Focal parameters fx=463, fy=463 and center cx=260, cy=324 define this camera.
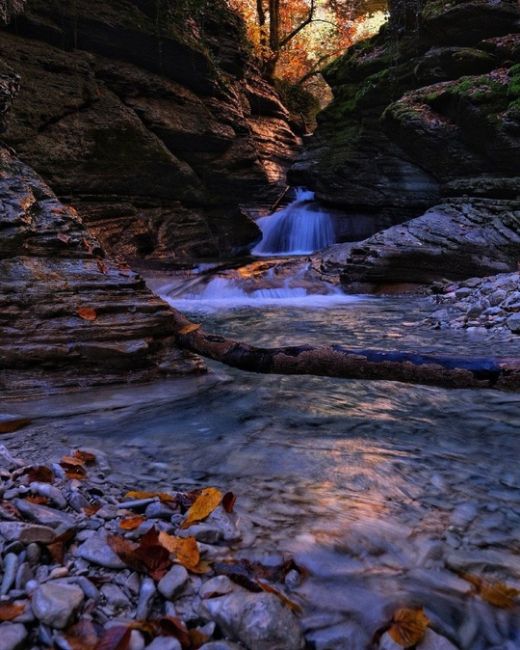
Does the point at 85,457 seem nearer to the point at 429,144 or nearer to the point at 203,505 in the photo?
the point at 203,505

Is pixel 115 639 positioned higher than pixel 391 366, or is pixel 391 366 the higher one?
pixel 391 366

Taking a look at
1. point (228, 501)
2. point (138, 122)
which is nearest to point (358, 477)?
point (228, 501)

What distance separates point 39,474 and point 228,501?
0.86 metres

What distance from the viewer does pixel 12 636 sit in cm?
118

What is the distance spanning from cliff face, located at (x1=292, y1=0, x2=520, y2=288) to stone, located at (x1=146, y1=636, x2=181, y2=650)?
10.8 meters

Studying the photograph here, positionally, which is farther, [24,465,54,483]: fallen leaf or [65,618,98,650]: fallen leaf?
[24,465,54,483]: fallen leaf

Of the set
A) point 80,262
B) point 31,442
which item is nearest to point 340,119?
point 80,262

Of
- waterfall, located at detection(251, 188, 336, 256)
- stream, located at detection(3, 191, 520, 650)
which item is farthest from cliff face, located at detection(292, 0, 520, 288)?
stream, located at detection(3, 191, 520, 650)

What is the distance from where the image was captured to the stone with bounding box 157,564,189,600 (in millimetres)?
1402

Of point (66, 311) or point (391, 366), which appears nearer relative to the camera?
point (391, 366)

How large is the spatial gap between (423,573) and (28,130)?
12236 mm

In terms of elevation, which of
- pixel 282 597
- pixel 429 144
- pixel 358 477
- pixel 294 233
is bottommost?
pixel 358 477

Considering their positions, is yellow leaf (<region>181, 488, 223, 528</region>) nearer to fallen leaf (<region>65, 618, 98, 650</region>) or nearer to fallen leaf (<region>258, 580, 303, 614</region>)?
fallen leaf (<region>258, 580, 303, 614</region>)

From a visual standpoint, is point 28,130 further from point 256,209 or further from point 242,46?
point 242,46
